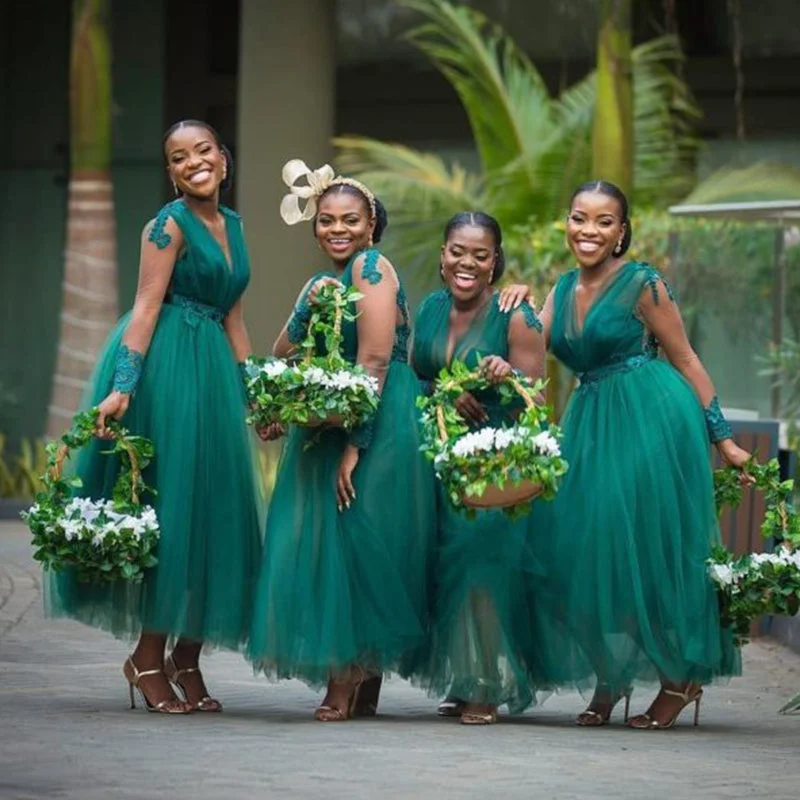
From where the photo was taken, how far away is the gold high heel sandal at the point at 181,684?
9609mm

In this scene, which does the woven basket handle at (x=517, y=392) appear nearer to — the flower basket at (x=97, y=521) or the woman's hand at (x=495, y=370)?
the woman's hand at (x=495, y=370)

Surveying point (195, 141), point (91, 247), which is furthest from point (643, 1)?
point (195, 141)

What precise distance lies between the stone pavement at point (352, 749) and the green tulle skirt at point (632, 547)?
261 millimetres

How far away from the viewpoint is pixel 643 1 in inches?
869

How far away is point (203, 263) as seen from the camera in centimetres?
957

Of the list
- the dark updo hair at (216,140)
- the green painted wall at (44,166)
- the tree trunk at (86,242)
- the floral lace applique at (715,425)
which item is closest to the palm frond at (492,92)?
the tree trunk at (86,242)

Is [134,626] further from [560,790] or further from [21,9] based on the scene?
[21,9]

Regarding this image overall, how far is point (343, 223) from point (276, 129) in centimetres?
1130

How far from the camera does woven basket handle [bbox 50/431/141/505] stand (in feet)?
30.8

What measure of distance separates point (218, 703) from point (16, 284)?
49.1 ft

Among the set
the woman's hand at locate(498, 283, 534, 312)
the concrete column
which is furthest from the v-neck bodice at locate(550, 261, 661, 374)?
the concrete column

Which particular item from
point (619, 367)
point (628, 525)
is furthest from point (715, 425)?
point (628, 525)

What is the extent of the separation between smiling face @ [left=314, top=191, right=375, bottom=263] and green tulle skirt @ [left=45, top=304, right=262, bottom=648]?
53 centimetres

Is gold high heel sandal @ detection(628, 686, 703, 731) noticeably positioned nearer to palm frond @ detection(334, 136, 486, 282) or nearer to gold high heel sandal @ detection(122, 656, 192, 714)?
gold high heel sandal @ detection(122, 656, 192, 714)
